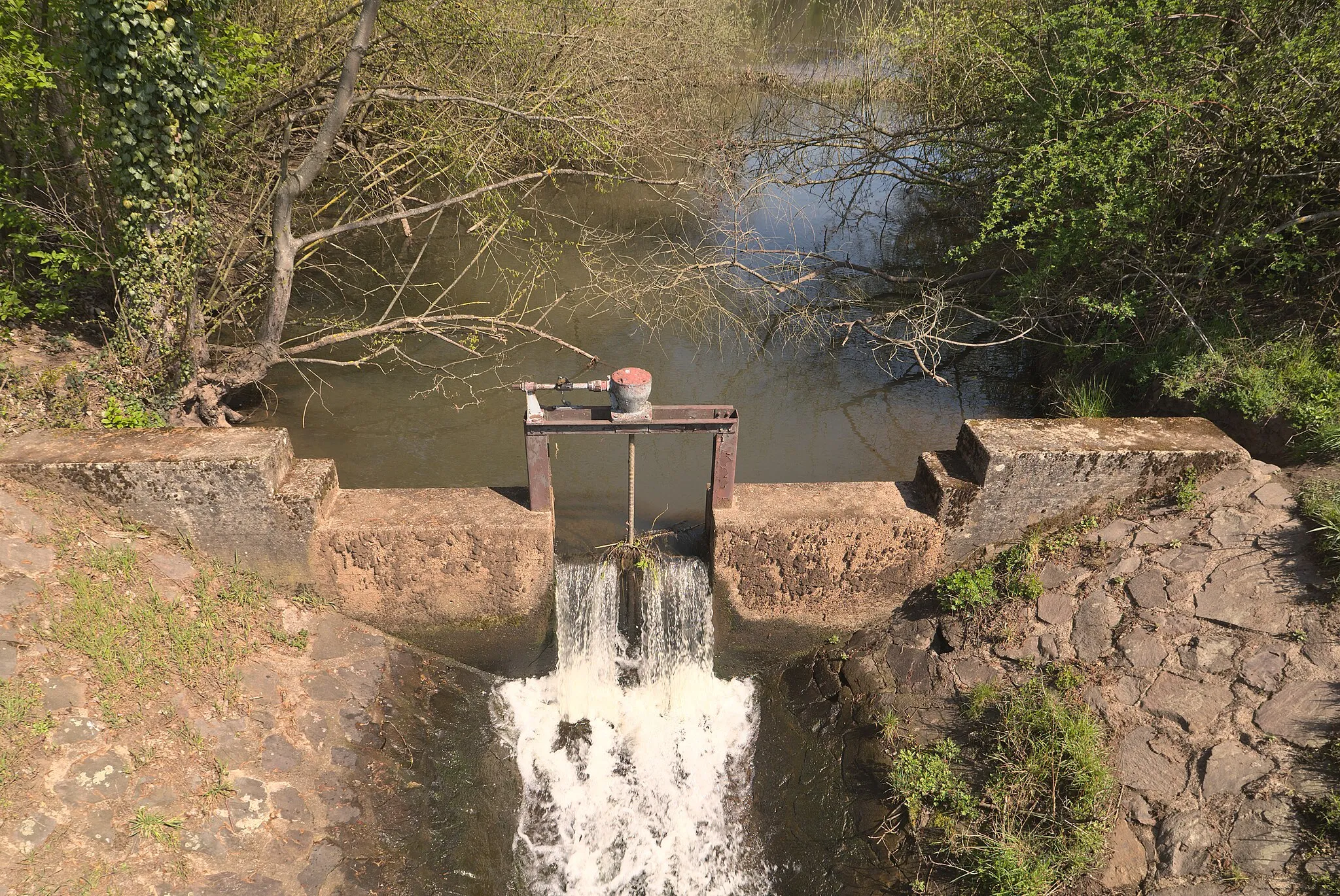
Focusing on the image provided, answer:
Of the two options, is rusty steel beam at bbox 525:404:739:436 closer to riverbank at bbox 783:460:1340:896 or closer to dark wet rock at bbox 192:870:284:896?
riverbank at bbox 783:460:1340:896

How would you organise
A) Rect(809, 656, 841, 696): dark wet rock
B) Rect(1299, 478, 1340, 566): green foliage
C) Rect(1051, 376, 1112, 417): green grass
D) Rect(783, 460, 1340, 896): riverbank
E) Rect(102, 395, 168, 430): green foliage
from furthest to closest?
Rect(1051, 376, 1112, 417): green grass
Rect(102, 395, 168, 430): green foliage
Rect(809, 656, 841, 696): dark wet rock
Rect(1299, 478, 1340, 566): green foliage
Rect(783, 460, 1340, 896): riverbank

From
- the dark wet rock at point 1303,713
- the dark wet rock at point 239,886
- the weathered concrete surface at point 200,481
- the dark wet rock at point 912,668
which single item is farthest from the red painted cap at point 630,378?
the dark wet rock at point 1303,713

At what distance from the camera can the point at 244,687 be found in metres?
4.48

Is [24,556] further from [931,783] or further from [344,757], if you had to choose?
[931,783]

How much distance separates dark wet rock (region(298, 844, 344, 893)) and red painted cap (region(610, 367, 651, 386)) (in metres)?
2.97

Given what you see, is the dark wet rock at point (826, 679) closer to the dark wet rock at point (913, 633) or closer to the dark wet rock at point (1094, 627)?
the dark wet rock at point (913, 633)

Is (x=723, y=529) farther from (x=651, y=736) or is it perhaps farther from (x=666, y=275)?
(x=666, y=275)

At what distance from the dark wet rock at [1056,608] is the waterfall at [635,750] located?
201cm

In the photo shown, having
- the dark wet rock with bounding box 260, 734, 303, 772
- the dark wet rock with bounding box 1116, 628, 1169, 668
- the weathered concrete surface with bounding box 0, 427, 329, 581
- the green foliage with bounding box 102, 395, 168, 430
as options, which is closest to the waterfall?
the dark wet rock with bounding box 260, 734, 303, 772

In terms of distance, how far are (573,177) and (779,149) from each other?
12.9 feet

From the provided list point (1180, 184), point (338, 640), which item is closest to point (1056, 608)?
point (1180, 184)

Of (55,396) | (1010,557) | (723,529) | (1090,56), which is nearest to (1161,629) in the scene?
(1010,557)

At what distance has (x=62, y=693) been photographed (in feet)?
13.1

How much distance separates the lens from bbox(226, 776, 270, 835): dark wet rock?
13.0ft
